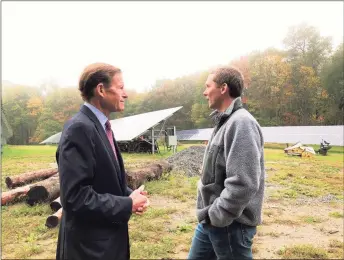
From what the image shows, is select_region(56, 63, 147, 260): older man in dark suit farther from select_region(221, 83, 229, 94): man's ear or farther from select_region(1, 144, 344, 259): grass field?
select_region(1, 144, 344, 259): grass field

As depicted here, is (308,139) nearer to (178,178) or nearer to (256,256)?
(178,178)

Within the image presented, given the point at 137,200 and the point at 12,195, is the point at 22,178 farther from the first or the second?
the point at 137,200

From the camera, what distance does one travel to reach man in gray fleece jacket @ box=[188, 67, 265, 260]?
182cm

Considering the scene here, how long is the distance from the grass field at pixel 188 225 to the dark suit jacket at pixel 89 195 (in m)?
2.49

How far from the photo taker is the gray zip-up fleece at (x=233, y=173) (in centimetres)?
181

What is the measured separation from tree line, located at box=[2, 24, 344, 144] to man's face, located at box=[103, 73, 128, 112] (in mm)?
20767

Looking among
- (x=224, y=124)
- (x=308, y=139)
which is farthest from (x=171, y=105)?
(x=224, y=124)

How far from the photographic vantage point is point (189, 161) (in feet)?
38.1

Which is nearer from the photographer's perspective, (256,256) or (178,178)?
(256,256)

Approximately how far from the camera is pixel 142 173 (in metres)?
8.27

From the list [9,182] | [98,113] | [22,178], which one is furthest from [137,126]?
[98,113]

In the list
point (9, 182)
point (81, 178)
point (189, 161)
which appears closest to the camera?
point (81, 178)

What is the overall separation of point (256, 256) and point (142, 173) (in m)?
4.79

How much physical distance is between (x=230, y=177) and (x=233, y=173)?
32 mm
